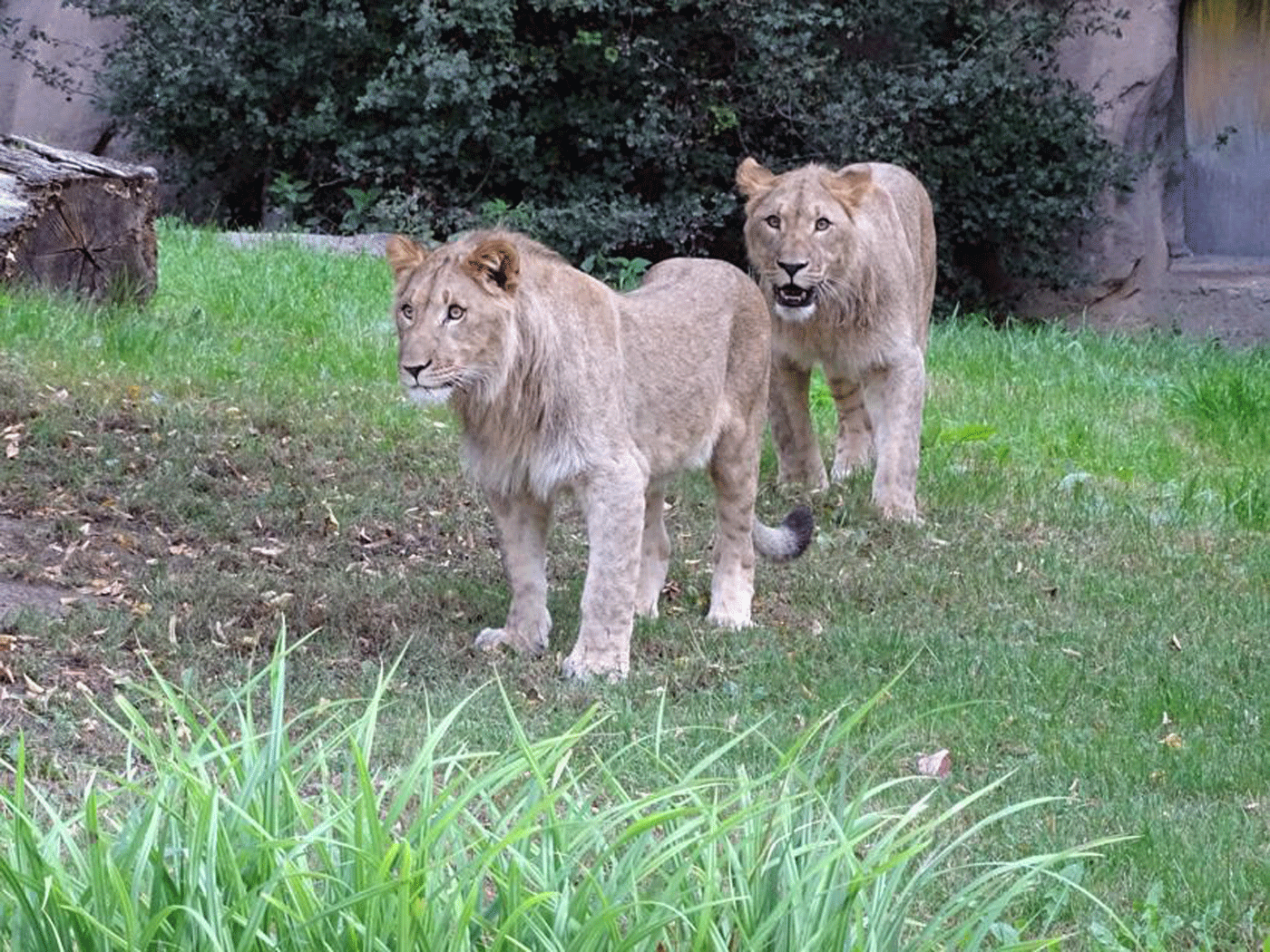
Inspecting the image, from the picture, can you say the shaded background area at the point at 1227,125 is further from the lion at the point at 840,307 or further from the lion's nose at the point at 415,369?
the lion's nose at the point at 415,369

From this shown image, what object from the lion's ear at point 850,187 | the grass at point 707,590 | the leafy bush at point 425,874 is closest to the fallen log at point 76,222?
the grass at point 707,590

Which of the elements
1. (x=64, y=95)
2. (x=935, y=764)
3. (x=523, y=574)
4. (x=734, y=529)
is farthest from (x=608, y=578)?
(x=64, y=95)

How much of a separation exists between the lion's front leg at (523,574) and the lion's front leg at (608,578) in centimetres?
32

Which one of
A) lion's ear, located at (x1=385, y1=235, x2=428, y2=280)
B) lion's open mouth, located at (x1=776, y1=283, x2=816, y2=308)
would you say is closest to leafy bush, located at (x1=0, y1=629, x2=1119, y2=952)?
lion's ear, located at (x1=385, y1=235, x2=428, y2=280)

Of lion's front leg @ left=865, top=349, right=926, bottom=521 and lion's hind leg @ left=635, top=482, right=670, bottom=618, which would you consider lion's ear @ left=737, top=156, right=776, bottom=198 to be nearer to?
lion's front leg @ left=865, top=349, right=926, bottom=521

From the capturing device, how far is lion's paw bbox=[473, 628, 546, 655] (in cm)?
657

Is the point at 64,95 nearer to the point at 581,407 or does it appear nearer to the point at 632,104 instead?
the point at 632,104

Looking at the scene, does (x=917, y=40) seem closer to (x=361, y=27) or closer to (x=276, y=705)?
(x=361, y=27)

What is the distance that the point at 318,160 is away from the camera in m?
17.5

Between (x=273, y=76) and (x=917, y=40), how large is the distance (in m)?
5.31

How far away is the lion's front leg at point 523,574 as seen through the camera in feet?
21.6

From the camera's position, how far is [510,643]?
659cm

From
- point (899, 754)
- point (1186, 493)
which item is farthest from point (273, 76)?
point (899, 754)

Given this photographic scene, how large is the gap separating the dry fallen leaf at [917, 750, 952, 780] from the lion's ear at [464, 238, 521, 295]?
1856mm
